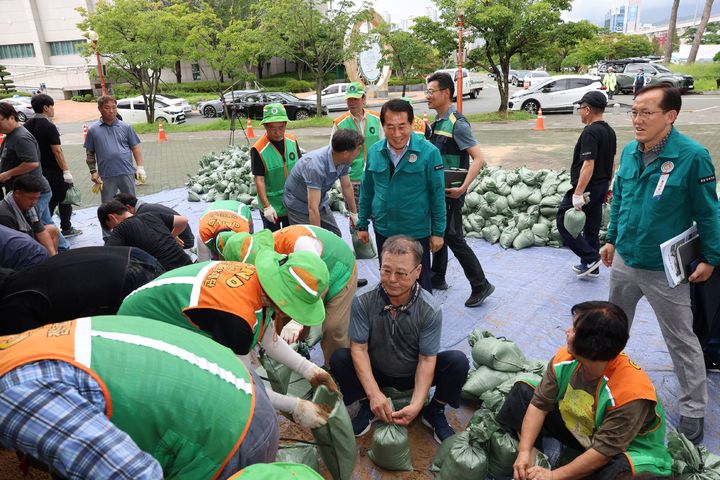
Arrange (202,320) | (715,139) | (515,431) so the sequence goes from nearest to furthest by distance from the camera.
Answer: (202,320) < (515,431) < (715,139)

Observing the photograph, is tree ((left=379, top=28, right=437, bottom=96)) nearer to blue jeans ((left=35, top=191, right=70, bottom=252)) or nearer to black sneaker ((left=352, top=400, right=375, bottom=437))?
blue jeans ((left=35, top=191, right=70, bottom=252))

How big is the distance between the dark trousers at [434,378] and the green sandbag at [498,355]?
293mm

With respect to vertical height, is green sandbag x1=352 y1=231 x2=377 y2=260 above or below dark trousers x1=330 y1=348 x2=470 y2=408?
below

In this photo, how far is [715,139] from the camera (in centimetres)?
1051

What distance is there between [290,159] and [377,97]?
2276 centimetres

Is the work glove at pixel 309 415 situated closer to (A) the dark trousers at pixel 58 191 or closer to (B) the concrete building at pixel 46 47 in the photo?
(A) the dark trousers at pixel 58 191

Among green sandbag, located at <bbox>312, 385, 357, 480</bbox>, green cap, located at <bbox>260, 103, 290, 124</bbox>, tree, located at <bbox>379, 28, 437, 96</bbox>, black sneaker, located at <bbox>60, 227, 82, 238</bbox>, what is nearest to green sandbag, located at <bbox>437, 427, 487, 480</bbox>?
green sandbag, located at <bbox>312, 385, 357, 480</bbox>

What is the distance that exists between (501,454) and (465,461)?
6.5 inches

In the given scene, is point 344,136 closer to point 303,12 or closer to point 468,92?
point 303,12

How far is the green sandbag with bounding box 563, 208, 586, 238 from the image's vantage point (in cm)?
401

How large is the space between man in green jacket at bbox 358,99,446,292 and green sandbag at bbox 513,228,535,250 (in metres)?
1.72

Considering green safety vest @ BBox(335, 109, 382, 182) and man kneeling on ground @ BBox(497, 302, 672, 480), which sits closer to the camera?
man kneeling on ground @ BBox(497, 302, 672, 480)

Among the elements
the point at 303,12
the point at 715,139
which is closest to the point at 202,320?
the point at 715,139

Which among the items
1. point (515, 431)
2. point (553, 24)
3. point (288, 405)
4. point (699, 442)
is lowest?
point (699, 442)
